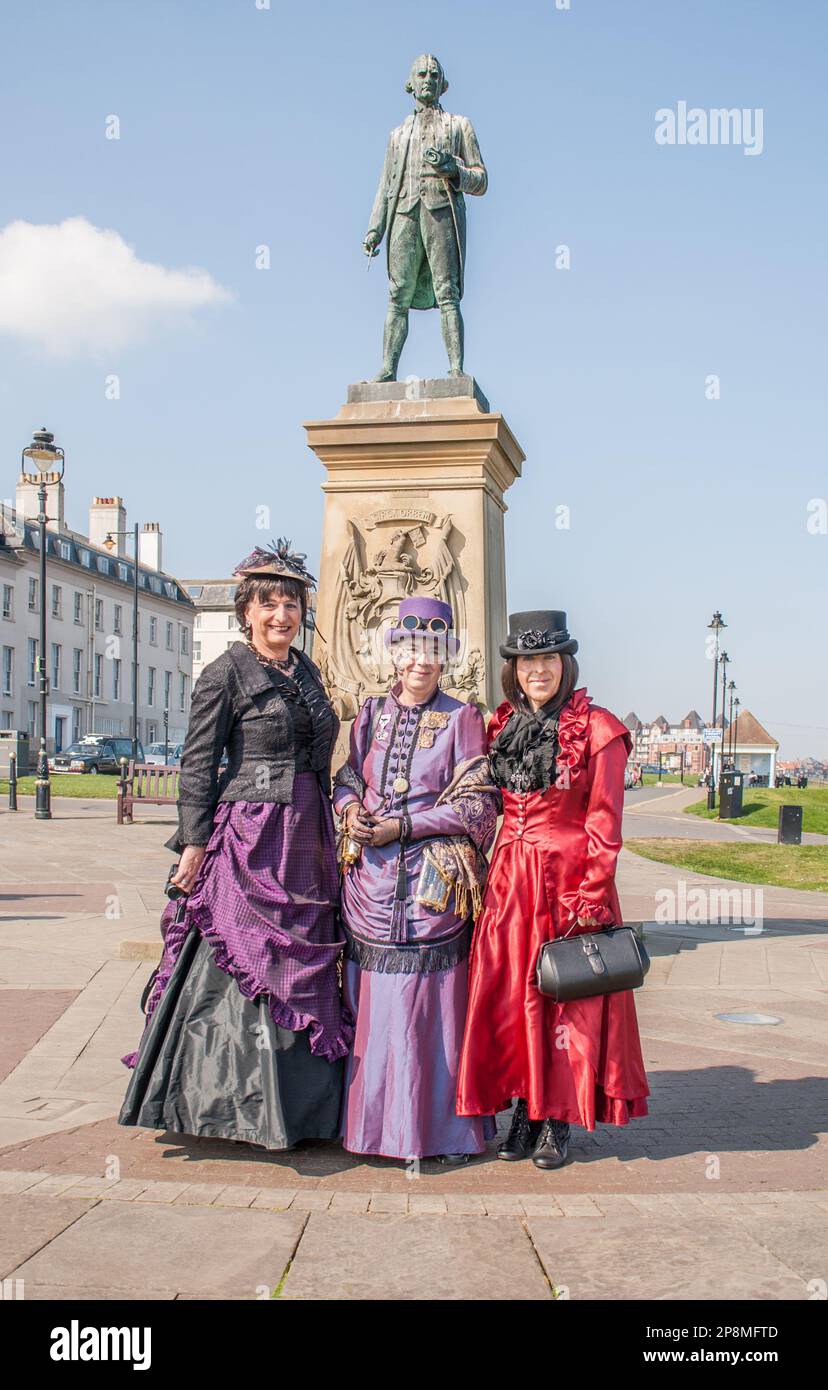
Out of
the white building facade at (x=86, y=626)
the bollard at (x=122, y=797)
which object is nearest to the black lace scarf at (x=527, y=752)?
the bollard at (x=122, y=797)

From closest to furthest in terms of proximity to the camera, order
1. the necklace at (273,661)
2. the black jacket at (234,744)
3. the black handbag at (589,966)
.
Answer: the black handbag at (589,966), the black jacket at (234,744), the necklace at (273,661)

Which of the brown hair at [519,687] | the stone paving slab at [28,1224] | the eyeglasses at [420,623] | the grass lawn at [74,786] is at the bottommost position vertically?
the stone paving slab at [28,1224]

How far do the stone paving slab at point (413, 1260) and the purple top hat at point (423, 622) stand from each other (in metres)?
2.10

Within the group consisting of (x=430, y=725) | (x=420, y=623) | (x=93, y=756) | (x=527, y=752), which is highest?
(x=420, y=623)

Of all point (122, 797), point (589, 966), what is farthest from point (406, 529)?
point (122, 797)

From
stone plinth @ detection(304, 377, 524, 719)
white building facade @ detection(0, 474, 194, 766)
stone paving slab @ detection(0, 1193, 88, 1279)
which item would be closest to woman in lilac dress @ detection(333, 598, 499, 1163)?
stone paving slab @ detection(0, 1193, 88, 1279)

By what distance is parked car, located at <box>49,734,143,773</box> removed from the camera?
42.9 metres

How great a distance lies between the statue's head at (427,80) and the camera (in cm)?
758

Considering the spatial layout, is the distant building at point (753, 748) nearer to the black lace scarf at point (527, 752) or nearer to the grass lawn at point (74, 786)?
the grass lawn at point (74, 786)

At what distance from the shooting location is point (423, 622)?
16.4 feet

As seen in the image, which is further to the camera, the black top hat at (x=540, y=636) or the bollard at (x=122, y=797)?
the bollard at (x=122, y=797)

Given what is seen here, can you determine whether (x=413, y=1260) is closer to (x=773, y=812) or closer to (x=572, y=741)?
(x=572, y=741)

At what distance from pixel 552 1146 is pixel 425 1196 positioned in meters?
0.62
